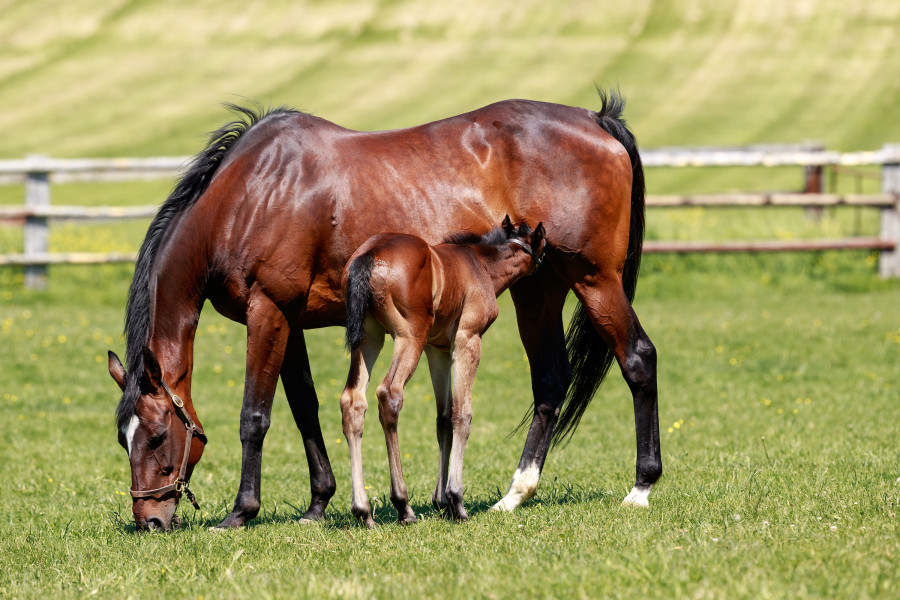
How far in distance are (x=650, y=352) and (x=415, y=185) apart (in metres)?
1.67

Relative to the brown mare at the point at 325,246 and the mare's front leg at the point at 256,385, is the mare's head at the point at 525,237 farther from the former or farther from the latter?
the mare's front leg at the point at 256,385

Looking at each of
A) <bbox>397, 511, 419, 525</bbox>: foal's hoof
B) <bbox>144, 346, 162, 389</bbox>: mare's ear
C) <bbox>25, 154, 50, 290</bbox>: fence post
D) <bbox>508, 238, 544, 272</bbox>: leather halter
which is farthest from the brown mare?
<bbox>25, 154, 50, 290</bbox>: fence post

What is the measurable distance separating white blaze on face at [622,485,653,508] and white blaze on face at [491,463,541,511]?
54 cm

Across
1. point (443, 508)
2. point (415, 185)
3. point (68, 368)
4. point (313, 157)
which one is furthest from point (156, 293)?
point (68, 368)

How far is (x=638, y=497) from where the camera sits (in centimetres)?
571

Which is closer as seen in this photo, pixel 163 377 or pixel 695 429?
pixel 163 377

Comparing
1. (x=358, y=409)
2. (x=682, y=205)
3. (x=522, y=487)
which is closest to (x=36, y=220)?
(x=682, y=205)

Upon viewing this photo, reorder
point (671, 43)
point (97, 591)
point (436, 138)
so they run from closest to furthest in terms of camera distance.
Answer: point (97, 591) → point (436, 138) → point (671, 43)

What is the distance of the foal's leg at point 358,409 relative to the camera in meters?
5.04

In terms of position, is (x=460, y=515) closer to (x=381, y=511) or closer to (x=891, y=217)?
(x=381, y=511)

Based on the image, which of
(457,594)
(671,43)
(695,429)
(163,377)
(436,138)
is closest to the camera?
(457,594)

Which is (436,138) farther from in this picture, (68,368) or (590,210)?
(68,368)

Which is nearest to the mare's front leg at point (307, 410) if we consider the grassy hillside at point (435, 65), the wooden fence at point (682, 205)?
the wooden fence at point (682, 205)

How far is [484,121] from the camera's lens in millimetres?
6094
